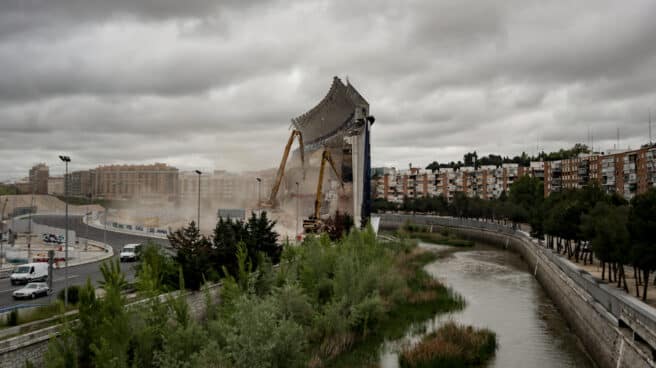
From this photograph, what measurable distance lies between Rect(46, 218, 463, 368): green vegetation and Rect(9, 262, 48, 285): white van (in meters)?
10.4

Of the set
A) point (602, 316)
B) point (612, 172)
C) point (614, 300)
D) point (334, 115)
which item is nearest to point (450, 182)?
point (612, 172)

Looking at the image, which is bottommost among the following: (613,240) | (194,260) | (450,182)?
(194,260)

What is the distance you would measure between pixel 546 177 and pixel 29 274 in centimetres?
8733

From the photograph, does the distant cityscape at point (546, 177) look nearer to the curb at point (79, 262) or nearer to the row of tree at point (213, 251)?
the row of tree at point (213, 251)

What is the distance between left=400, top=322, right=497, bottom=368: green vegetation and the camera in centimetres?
1755

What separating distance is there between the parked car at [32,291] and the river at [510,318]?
578 inches

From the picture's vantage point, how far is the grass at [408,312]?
18672 mm

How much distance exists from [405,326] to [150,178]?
10528 cm

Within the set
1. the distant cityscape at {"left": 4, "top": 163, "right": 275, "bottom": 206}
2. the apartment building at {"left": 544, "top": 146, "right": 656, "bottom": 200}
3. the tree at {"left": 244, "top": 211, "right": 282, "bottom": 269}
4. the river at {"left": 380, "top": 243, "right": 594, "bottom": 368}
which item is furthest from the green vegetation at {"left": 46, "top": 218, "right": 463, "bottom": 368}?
the distant cityscape at {"left": 4, "top": 163, "right": 275, "bottom": 206}

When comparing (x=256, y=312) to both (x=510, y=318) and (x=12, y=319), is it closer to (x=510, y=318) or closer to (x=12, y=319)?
(x=12, y=319)

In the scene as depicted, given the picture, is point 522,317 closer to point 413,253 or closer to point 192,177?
point 413,253

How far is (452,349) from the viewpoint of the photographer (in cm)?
1833

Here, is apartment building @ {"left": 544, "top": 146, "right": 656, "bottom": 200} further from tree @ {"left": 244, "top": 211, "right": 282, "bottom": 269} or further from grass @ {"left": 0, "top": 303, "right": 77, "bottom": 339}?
grass @ {"left": 0, "top": 303, "right": 77, "bottom": 339}

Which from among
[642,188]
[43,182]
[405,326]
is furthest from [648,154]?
[43,182]
